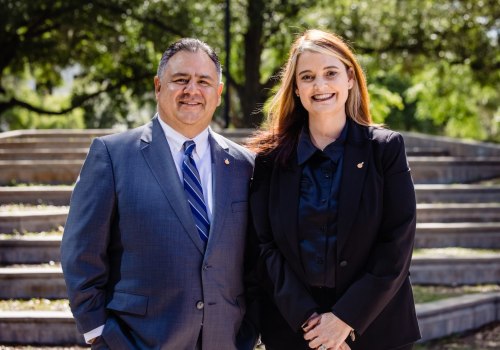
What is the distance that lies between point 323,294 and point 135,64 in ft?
55.6

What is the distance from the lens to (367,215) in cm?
301

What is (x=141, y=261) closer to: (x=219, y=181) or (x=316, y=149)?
(x=219, y=181)

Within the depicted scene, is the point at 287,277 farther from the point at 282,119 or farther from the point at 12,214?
the point at 12,214

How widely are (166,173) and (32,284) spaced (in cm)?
342

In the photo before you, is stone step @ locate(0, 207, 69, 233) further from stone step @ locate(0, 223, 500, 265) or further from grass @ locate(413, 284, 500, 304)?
grass @ locate(413, 284, 500, 304)

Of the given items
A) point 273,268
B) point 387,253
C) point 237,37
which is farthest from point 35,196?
point 237,37

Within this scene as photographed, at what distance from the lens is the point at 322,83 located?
308cm

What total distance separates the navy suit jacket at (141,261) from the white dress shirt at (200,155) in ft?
0.29

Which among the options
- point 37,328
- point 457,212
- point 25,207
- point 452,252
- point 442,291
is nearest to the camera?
point 37,328

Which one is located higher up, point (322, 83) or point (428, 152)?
point (322, 83)

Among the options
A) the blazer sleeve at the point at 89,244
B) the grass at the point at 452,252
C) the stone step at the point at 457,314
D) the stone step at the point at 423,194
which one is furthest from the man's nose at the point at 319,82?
the stone step at the point at 423,194

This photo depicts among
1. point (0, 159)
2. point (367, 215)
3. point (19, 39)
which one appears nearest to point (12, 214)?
point (0, 159)

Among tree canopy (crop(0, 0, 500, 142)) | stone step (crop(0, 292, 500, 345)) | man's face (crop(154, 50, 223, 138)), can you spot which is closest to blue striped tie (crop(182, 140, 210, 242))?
man's face (crop(154, 50, 223, 138))

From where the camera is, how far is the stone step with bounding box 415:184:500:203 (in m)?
8.93
